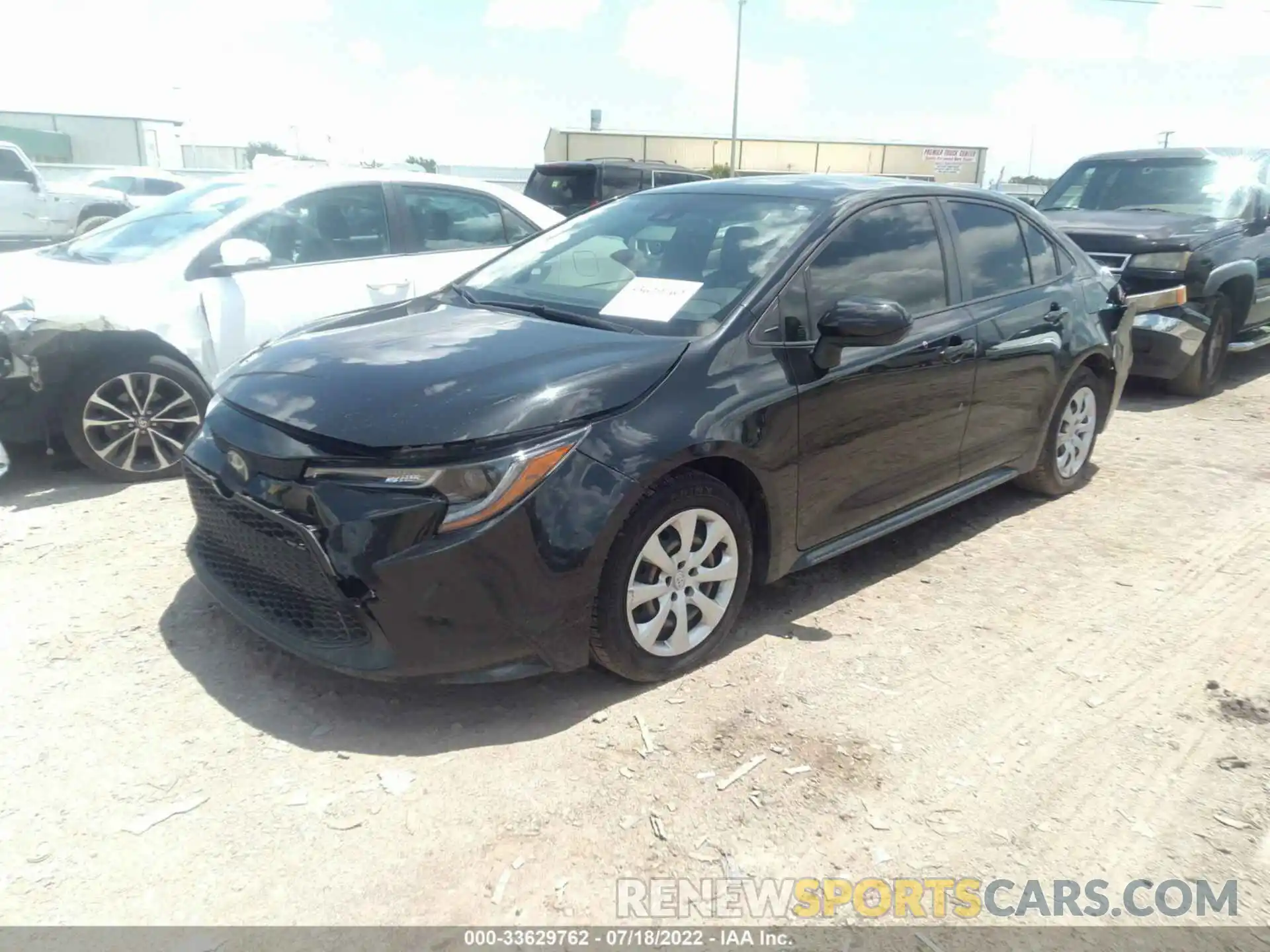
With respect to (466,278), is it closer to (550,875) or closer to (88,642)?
(88,642)

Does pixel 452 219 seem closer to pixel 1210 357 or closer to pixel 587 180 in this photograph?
pixel 1210 357

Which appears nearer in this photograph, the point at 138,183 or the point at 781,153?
the point at 138,183

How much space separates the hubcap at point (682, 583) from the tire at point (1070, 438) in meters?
2.49

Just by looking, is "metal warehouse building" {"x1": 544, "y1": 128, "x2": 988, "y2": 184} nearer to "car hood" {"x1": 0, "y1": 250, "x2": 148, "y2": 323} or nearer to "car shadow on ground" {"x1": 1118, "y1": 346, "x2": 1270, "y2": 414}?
"car shadow on ground" {"x1": 1118, "y1": 346, "x2": 1270, "y2": 414}

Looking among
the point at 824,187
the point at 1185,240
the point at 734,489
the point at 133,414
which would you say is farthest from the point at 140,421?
the point at 1185,240

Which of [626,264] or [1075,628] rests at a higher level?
[626,264]

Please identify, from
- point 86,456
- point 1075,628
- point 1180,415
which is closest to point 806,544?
point 1075,628

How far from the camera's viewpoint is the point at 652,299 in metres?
3.44

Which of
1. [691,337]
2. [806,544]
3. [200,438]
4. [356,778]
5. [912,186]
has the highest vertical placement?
[912,186]

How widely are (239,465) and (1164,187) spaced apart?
8.35 metres

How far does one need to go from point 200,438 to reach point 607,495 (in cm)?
156

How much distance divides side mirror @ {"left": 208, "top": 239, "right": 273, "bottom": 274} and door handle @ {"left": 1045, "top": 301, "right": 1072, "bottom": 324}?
417cm

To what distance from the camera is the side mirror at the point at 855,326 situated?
323cm

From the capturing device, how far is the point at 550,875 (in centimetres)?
234
